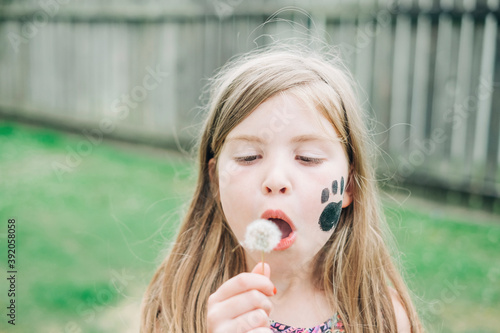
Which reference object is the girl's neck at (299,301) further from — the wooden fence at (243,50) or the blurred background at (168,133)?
the wooden fence at (243,50)

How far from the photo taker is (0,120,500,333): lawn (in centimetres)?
300

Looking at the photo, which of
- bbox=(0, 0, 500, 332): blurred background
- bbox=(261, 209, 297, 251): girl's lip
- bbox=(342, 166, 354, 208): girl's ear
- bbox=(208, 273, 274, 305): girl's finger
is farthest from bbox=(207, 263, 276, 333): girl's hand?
bbox=(0, 0, 500, 332): blurred background

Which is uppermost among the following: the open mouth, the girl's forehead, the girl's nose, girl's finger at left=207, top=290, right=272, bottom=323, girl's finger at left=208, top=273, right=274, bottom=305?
the girl's forehead

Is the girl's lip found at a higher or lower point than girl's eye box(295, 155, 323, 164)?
lower

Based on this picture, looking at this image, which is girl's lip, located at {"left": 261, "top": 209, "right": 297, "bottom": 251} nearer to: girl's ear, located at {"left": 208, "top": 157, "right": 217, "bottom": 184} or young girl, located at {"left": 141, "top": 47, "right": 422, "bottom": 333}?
young girl, located at {"left": 141, "top": 47, "right": 422, "bottom": 333}

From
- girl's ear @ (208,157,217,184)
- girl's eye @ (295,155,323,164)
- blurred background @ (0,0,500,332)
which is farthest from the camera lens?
blurred background @ (0,0,500,332)

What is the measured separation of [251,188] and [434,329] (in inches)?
70.6

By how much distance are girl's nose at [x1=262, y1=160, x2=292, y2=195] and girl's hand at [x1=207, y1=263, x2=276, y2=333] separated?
0.69 feet

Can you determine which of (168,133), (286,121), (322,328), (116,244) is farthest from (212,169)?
(168,133)

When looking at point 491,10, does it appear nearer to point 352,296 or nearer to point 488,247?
point 488,247

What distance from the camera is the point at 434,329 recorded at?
2836 millimetres

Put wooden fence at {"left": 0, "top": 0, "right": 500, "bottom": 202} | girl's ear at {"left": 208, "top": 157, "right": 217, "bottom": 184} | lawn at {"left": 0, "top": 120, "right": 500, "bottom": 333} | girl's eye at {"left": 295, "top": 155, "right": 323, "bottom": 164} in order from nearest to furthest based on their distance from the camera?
girl's eye at {"left": 295, "top": 155, "right": 323, "bottom": 164}
girl's ear at {"left": 208, "top": 157, "right": 217, "bottom": 184}
lawn at {"left": 0, "top": 120, "right": 500, "bottom": 333}
wooden fence at {"left": 0, "top": 0, "right": 500, "bottom": 202}

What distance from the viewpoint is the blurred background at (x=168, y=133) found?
331 centimetres

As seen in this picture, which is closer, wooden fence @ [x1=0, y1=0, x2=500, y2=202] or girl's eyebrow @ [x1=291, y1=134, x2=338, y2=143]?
girl's eyebrow @ [x1=291, y1=134, x2=338, y2=143]
